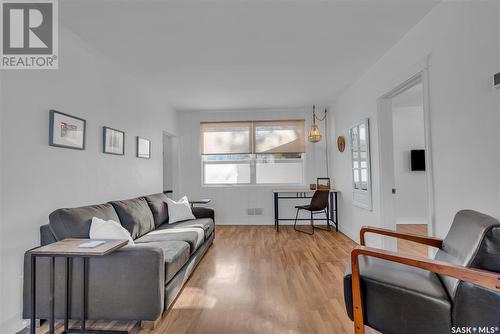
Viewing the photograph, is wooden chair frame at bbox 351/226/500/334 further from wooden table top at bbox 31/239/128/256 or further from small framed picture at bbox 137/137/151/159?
small framed picture at bbox 137/137/151/159

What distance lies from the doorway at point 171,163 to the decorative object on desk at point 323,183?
10.2ft

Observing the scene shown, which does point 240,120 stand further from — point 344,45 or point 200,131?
point 344,45

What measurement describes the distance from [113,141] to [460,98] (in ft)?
11.6

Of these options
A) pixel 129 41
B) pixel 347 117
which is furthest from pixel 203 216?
pixel 347 117

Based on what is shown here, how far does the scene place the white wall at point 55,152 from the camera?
1784 mm

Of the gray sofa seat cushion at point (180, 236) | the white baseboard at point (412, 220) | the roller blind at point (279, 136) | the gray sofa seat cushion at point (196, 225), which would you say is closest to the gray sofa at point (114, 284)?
the gray sofa seat cushion at point (180, 236)

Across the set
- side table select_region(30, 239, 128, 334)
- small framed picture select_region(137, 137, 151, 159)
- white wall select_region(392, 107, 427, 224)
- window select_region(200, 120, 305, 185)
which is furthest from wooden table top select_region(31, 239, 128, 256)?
white wall select_region(392, 107, 427, 224)

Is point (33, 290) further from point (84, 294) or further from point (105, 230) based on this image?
point (105, 230)

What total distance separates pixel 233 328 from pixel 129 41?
2876 millimetres

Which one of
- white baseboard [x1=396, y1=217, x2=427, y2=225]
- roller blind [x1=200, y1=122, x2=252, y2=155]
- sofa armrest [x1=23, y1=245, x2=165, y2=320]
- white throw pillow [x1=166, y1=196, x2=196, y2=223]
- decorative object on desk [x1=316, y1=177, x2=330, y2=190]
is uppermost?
roller blind [x1=200, y1=122, x2=252, y2=155]

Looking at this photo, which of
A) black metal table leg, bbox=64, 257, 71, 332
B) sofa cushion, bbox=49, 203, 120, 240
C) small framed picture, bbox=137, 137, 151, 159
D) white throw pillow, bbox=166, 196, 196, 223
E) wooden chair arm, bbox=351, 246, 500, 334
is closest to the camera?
wooden chair arm, bbox=351, 246, 500, 334

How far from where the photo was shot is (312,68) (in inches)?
131

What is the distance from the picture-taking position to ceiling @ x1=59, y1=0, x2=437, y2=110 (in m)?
2.09

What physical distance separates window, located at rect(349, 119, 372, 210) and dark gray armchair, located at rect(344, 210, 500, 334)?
5.95ft
